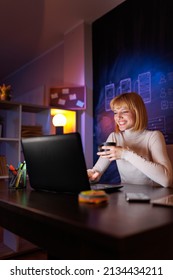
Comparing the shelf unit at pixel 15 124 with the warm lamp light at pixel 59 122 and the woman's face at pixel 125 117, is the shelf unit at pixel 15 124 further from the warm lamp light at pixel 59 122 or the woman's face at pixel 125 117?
the woman's face at pixel 125 117

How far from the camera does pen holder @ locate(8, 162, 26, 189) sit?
4.12 feet

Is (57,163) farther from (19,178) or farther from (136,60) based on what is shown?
(136,60)

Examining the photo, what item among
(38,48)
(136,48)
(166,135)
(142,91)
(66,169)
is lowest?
(66,169)

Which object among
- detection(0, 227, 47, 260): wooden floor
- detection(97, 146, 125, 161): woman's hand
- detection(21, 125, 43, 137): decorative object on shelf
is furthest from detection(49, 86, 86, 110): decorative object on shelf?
detection(97, 146, 125, 161): woman's hand

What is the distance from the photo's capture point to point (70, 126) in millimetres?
3252

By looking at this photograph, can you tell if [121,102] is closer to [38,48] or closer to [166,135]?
[166,135]

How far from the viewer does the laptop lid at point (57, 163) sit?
2.91 ft

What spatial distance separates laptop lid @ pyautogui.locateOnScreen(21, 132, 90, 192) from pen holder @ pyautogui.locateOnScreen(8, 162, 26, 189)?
104 mm

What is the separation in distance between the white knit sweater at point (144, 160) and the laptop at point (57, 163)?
412 mm

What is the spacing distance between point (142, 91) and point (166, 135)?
544 mm

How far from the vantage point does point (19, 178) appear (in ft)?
4.17

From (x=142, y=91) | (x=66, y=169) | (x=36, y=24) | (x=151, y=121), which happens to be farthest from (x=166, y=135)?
(x=36, y=24)

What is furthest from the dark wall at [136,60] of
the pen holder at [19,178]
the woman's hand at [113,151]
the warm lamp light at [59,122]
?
the pen holder at [19,178]

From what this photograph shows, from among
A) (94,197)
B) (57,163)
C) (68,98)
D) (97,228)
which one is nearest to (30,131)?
(68,98)
